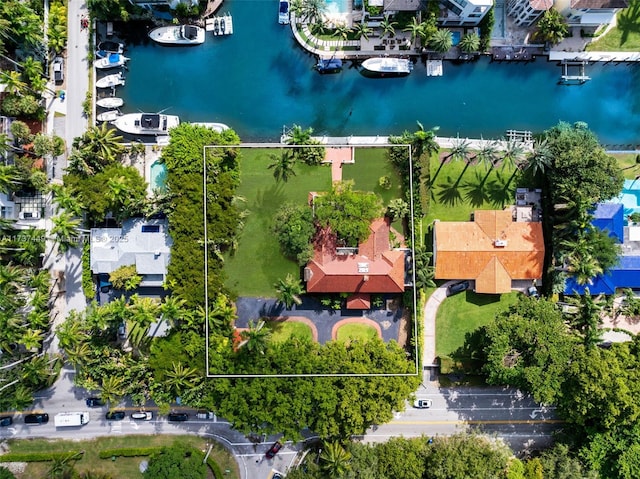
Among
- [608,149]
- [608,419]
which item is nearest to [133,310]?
[608,419]

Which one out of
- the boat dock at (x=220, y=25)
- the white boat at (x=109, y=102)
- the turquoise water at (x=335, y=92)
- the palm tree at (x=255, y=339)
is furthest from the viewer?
the turquoise water at (x=335, y=92)

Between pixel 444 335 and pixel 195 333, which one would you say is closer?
pixel 195 333

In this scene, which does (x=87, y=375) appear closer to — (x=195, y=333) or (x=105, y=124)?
(x=195, y=333)

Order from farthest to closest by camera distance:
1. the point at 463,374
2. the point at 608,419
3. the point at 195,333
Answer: the point at 463,374, the point at 195,333, the point at 608,419

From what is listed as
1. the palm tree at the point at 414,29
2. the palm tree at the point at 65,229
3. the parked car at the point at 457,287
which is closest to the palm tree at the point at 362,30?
the palm tree at the point at 414,29

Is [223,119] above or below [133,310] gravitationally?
above

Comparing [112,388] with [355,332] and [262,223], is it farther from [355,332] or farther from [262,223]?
[355,332]

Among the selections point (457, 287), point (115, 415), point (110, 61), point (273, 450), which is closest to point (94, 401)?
point (115, 415)

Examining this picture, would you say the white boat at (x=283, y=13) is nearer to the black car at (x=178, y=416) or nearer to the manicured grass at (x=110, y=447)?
the black car at (x=178, y=416)
